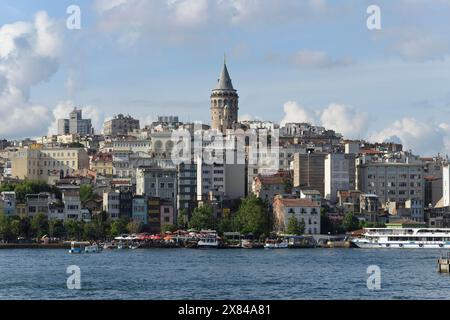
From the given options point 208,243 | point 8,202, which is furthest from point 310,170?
point 8,202

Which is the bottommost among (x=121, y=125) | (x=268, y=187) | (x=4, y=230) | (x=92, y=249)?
(x=92, y=249)

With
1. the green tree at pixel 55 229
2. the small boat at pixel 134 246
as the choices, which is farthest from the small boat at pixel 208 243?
the green tree at pixel 55 229

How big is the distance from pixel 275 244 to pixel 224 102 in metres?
38.3

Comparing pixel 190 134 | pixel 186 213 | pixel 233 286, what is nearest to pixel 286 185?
pixel 186 213

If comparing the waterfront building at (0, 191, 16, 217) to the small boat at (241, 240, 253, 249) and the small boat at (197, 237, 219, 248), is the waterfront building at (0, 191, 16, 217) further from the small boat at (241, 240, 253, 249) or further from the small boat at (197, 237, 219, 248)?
the small boat at (241, 240, 253, 249)

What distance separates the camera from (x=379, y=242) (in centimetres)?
5409

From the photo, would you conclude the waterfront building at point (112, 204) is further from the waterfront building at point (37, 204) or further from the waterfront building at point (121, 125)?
the waterfront building at point (121, 125)

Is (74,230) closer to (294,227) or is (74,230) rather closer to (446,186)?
(294,227)

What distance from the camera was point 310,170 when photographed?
65.8 m

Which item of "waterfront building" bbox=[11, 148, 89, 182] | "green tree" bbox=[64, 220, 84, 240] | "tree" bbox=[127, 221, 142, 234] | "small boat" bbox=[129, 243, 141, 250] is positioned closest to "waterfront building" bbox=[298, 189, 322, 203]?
"tree" bbox=[127, 221, 142, 234]

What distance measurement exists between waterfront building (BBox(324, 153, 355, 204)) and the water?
19.1m

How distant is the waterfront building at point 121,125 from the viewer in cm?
10374
